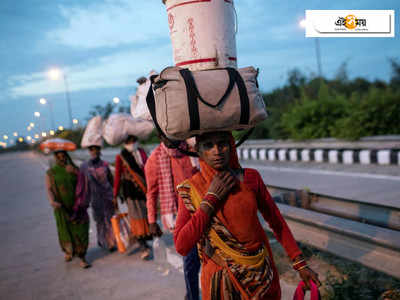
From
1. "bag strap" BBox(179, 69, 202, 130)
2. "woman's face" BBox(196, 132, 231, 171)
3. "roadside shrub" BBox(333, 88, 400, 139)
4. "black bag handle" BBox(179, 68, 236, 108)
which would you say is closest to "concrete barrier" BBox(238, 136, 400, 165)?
"roadside shrub" BBox(333, 88, 400, 139)

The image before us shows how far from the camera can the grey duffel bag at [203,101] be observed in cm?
197

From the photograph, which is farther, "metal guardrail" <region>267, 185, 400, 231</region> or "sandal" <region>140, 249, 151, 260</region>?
"sandal" <region>140, 249, 151, 260</region>

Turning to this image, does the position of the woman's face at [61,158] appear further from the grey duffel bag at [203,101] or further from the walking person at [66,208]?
the grey duffel bag at [203,101]

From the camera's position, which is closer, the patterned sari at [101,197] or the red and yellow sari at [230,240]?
Result: the red and yellow sari at [230,240]

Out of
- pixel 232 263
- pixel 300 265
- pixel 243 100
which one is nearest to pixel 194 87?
pixel 243 100

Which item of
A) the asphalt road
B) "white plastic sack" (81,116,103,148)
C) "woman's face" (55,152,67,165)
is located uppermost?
"white plastic sack" (81,116,103,148)

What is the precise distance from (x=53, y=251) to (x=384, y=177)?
726 centimetres

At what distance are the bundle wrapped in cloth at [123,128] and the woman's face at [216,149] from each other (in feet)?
11.5

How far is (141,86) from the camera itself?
4012 mm

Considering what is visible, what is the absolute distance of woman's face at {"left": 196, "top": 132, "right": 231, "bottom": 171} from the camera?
2111mm

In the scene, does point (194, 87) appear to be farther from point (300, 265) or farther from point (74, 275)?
point (74, 275)

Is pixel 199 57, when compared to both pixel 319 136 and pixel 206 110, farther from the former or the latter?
pixel 319 136

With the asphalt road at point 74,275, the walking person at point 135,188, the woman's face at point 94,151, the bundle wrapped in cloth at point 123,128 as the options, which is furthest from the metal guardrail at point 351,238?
the woman's face at point 94,151

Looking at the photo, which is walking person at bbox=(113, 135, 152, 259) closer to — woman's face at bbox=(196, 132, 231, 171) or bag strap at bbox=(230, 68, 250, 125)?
woman's face at bbox=(196, 132, 231, 171)
